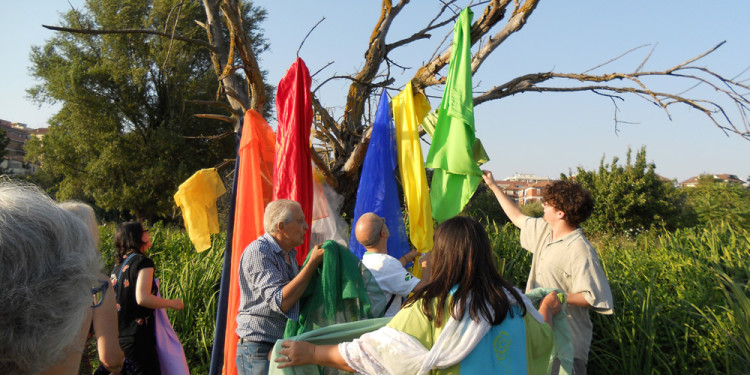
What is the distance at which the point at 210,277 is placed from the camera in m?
5.85

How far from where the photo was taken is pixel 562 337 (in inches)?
101

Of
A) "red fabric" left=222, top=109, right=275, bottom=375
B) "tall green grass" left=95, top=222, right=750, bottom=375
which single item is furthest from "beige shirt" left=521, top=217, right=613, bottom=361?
"red fabric" left=222, top=109, right=275, bottom=375

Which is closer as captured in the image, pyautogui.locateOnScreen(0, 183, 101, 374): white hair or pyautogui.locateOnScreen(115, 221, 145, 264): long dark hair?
pyautogui.locateOnScreen(0, 183, 101, 374): white hair

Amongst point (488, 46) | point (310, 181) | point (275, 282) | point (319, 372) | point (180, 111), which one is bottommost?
point (319, 372)

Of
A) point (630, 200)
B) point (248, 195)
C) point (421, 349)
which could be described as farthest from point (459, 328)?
point (630, 200)

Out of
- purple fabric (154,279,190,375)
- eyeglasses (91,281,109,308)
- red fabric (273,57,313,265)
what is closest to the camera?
eyeglasses (91,281,109,308)

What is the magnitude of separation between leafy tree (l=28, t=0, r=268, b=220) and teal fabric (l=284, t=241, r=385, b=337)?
20270mm

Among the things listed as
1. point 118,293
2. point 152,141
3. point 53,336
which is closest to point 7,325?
point 53,336

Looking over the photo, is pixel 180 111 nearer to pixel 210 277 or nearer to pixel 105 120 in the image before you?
pixel 105 120

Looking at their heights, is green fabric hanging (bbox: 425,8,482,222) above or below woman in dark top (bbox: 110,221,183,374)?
above

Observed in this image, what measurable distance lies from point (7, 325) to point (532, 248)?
2902mm

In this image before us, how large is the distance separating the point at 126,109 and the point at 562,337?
968 inches

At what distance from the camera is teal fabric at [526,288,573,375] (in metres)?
2.57

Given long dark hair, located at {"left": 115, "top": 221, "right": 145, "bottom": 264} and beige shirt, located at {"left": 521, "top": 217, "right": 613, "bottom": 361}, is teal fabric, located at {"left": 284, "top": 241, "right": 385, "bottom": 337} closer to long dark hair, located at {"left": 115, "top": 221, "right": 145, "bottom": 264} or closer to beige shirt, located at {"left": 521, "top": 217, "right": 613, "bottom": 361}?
beige shirt, located at {"left": 521, "top": 217, "right": 613, "bottom": 361}
